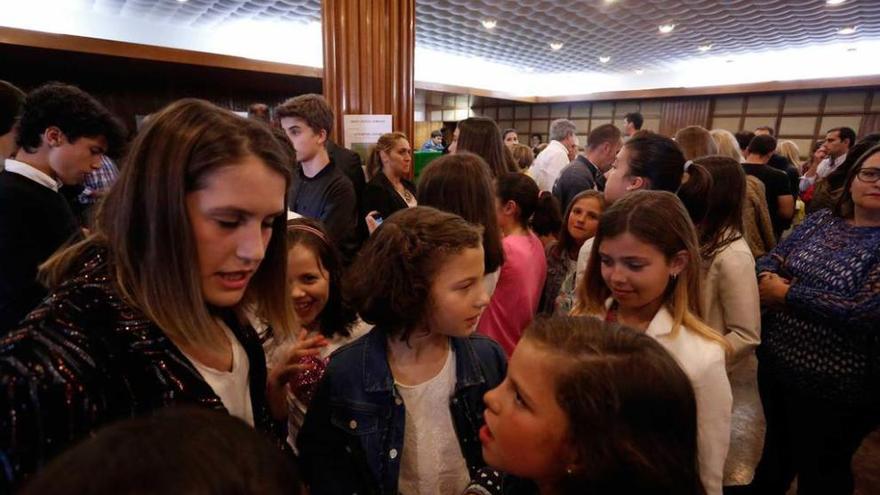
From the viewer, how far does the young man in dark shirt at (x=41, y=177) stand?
1562mm

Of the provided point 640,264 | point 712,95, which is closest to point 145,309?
point 640,264

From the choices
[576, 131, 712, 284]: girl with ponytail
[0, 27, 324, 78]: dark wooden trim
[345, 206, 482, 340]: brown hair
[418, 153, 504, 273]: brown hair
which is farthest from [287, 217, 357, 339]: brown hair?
[0, 27, 324, 78]: dark wooden trim

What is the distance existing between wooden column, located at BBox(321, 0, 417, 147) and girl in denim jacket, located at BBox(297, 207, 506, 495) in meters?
2.82

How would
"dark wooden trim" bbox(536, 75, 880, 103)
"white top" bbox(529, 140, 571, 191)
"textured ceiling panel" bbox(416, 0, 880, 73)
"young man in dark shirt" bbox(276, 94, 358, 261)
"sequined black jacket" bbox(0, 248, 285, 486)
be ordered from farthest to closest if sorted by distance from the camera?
"dark wooden trim" bbox(536, 75, 880, 103), "textured ceiling panel" bbox(416, 0, 880, 73), "white top" bbox(529, 140, 571, 191), "young man in dark shirt" bbox(276, 94, 358, 261), "sequined black jacket" bbox(0, 248, 285, 486)

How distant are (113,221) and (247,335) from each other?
1.16 ft

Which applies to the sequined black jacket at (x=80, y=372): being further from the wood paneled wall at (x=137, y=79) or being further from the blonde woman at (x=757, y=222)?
the wood paneled wall at (x=137, y=79)

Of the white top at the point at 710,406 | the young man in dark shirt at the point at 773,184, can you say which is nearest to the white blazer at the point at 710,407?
the white top at the point at 710,406

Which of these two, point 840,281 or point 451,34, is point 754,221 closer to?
point 840,281

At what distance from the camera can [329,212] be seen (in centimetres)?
240

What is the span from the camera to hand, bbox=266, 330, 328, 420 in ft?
3.51

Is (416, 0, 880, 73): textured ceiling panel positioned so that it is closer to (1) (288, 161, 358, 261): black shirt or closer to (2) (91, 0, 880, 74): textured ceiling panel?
(2) (91, 0, 880, 74): textured ceiling panel

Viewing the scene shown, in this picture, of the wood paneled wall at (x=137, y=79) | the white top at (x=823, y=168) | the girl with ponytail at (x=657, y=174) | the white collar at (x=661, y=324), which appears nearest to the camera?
the white collar at (x=661, y=324)

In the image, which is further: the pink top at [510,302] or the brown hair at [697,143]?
the brown hair at [697,143]

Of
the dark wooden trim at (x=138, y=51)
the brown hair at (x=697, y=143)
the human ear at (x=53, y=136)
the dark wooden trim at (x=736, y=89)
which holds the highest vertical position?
the dark wooden trim at (x=736, y=89)
